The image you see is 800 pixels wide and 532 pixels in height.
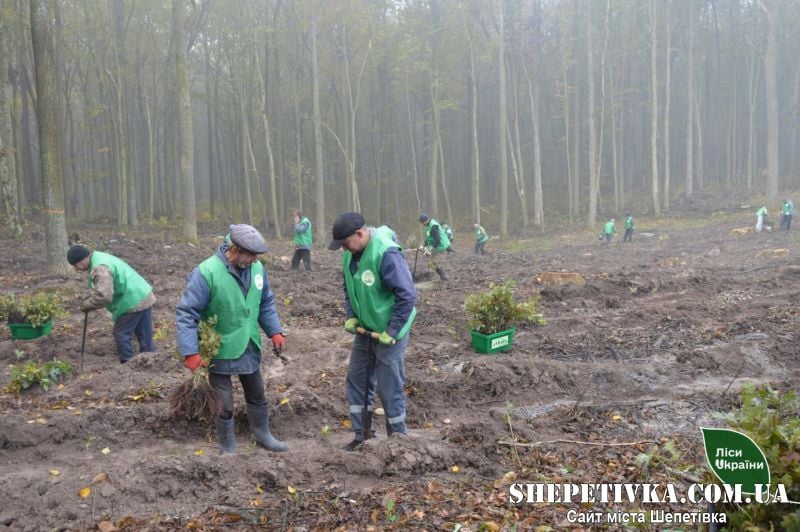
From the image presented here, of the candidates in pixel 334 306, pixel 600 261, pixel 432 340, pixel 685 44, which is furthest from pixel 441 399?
pixel 685 44

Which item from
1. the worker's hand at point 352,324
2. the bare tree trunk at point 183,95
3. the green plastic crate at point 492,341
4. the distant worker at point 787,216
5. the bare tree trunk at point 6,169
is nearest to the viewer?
the worker's hand at point 352,324

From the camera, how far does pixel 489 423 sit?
5.35 meters

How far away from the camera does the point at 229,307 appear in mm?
4902

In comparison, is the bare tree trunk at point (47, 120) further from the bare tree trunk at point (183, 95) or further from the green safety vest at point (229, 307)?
the green safety vest at point (229, 307)

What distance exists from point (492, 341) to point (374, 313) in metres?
3.33

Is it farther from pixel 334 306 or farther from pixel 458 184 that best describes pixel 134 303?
pixel 458 184

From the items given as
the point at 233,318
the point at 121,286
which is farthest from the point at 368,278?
the point at 121,286

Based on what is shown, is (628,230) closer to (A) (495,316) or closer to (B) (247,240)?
(A) (495,316)

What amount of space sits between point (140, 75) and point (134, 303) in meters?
24.1

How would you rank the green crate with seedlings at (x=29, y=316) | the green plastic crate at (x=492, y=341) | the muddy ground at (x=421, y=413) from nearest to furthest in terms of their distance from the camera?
the muddy ground at (x=421, y=413) → the green plastic crate at (x=492, y=341) → the green crate with seedlings at (x=29, y=316)

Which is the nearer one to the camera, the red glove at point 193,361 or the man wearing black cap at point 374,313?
the red glove at point 193,361

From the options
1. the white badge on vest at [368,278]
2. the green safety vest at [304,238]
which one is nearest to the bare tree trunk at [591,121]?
the green safety vest at [304,238]

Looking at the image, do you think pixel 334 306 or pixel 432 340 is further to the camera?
pixel 334 306

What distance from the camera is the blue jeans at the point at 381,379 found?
199 inches
